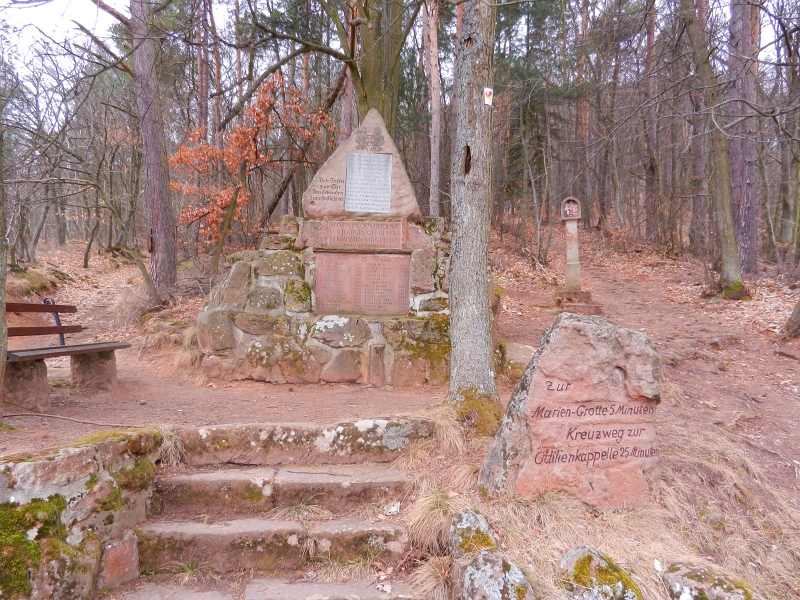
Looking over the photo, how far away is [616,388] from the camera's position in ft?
10.7

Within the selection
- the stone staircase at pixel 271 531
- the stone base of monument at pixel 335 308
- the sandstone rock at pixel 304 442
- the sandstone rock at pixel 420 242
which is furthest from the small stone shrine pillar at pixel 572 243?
the stone staircase at pixel 271 531

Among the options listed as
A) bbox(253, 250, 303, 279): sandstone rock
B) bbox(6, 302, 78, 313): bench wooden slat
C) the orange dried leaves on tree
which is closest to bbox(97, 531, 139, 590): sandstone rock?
bbox(6, 302, 78, 313): bench wooden slat

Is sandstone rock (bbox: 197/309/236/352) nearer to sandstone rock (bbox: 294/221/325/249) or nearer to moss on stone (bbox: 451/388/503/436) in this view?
sandstone rock (bbox: 294/221/325/249)

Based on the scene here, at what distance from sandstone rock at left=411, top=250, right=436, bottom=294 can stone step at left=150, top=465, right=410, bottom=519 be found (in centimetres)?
284

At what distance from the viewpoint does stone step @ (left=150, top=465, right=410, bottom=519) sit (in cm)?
314

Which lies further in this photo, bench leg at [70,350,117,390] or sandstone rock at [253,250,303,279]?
sandstone rock at [253,250,303,279]

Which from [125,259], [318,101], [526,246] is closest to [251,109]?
[318,101]

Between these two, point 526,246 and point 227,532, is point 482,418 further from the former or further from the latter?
point 526,246

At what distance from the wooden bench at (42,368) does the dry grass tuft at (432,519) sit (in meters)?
3.17

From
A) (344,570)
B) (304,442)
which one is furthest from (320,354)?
(344,570)

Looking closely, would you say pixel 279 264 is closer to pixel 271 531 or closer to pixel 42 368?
pixel 42 368

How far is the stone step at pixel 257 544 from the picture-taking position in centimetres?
281

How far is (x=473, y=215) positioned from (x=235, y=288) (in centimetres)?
305

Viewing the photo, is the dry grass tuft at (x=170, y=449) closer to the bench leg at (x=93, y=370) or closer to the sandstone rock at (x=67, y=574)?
the sandstone rock at (x=67, y=574)
